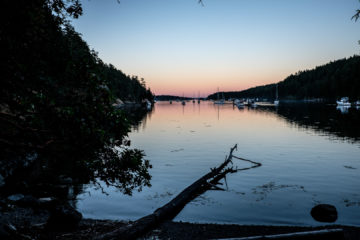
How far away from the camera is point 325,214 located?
12078mm

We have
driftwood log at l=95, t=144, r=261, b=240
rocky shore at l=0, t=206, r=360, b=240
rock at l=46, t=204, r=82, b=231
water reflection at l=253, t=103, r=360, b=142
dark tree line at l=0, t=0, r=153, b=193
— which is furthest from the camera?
water reflection at l=253, t=103, r=360, b=142

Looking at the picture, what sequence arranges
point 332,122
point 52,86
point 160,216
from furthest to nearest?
point 332,122
point 160,216
point 52,86

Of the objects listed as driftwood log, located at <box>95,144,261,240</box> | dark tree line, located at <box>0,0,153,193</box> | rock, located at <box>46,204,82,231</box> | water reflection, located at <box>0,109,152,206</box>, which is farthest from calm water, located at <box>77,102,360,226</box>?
dark tree line, located at <box>0,0,153,193</box>

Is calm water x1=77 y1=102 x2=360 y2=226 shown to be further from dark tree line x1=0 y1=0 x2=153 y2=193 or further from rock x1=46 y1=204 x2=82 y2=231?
dark tree line x1=0 y1=0 x2=153 y2=193

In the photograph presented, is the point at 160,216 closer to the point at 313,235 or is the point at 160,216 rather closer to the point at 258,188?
the point at 313,235

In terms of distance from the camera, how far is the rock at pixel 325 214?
11980 mm

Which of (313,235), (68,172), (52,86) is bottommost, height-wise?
(313,235)

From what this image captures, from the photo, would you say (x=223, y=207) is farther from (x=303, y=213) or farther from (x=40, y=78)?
(x=40, y=78)

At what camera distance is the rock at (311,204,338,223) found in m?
12.0

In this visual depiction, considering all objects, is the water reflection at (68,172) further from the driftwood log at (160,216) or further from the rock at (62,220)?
the driftwood log at (160,216)

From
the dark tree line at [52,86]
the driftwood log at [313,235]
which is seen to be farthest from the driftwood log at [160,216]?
the driftwood log at [313,235]

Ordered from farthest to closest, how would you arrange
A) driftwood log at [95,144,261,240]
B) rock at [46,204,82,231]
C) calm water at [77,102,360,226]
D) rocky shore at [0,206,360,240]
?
calm water at [77,102,360,226] < rock at [46,204,82,231] < rocky shore at [0,206,360,240] < driftwood log at [95,144,261,240]

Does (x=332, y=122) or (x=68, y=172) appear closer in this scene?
(x=68, y=172)

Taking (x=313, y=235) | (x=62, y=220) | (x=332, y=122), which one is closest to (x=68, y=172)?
(x=62, y=220)
